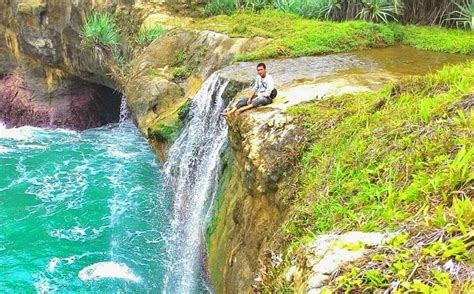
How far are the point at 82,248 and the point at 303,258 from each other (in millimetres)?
8596

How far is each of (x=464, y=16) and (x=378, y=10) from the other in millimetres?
2252

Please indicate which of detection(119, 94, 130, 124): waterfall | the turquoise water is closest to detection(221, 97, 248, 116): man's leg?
the turquoise water

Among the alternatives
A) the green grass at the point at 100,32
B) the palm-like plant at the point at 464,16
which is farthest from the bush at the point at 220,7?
the palm-like plant at the point at 464,16

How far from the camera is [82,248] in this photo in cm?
1145

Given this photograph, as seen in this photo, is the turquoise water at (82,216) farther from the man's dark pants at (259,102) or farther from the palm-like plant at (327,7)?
the palm-like plant at (327,7)

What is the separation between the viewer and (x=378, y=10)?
46.1 feet

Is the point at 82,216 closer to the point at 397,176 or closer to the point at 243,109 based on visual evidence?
the point at 243,109

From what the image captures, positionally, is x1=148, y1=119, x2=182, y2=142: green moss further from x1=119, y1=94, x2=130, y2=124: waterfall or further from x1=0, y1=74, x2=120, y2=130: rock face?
x1=0, y1=74, x2=120, y2=130: rock face

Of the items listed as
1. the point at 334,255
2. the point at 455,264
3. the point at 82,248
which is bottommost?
the point at 82,248

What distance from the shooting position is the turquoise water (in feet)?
33.9

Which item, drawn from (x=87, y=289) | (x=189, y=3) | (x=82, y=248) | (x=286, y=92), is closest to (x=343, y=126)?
(x=286, y=92)

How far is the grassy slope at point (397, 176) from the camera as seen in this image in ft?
10.4

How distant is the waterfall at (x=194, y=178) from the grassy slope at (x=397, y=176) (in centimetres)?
312

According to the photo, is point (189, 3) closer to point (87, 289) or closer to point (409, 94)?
point (87, 289)
